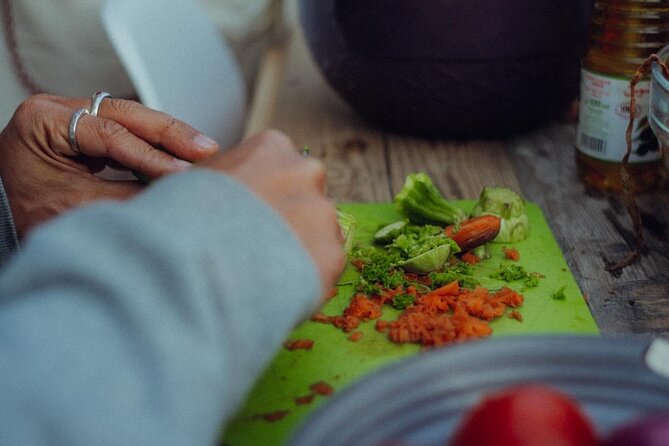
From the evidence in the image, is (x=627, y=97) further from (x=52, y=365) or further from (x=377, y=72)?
(x=52, y=365)

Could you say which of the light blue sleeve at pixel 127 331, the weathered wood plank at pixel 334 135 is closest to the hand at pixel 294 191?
the light blue sleeve at pixel 127 331

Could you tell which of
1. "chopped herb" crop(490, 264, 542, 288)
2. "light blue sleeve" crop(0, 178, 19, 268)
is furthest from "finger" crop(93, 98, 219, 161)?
"chopped herb" crop(490, 264, 542, 288)

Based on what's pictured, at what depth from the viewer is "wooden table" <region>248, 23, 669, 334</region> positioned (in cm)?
107

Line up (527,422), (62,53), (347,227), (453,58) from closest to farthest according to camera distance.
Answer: (527,422) < (347,227) < (453,58) < (62,53)

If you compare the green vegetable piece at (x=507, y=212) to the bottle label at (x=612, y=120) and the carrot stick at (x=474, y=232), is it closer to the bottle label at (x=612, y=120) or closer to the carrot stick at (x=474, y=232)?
the carrot stick at (x=474, y=232)

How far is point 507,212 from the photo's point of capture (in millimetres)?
1199

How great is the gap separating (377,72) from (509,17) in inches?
9.5

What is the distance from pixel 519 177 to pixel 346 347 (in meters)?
0.63

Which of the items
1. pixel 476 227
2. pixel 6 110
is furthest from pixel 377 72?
pixel 6 110

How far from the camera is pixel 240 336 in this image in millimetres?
588

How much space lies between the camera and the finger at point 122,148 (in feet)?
3.45

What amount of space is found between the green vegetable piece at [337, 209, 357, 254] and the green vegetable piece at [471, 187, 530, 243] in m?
0.17

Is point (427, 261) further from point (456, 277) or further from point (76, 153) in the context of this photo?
point (76, 153)

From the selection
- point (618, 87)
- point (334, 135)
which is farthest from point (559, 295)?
point (334, 135)
